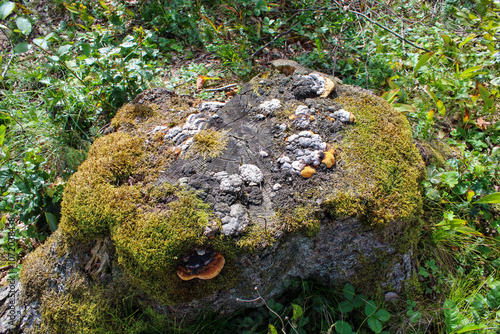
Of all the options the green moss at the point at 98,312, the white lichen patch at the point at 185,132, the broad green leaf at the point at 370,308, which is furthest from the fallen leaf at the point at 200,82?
the broad green leaf at the point at 370,308

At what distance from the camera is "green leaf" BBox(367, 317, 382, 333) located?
203cm

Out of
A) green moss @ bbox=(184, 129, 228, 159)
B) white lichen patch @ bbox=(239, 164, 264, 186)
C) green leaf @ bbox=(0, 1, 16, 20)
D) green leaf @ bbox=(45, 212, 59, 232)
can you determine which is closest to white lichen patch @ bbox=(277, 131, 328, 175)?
white lichen patch @ bbox=(239, 164, 264, 186)

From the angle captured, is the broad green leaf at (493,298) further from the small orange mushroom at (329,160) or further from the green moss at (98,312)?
the green moss at (98,312)

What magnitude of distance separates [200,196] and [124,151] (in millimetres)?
762

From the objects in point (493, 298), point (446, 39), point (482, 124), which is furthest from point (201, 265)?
point (446, 39)

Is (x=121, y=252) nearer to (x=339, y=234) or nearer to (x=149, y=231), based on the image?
(x=149, y=231)

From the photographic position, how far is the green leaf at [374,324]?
2.03 m

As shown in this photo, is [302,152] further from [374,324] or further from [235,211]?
[374,324]

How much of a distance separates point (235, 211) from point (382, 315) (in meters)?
1.29

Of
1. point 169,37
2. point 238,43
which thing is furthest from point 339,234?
point 169,37

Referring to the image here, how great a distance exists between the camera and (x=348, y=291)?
2.21 m

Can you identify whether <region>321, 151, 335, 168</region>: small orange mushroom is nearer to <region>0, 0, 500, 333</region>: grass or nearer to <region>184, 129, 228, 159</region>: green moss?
<region>184, 129, 228, 159</region>: green moss

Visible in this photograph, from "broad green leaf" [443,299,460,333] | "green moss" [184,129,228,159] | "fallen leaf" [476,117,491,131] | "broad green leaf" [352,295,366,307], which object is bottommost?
"fallen leaf" [476,117,491,131]

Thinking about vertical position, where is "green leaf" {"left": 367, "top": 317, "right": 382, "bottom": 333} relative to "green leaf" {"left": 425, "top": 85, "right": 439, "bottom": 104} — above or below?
below
